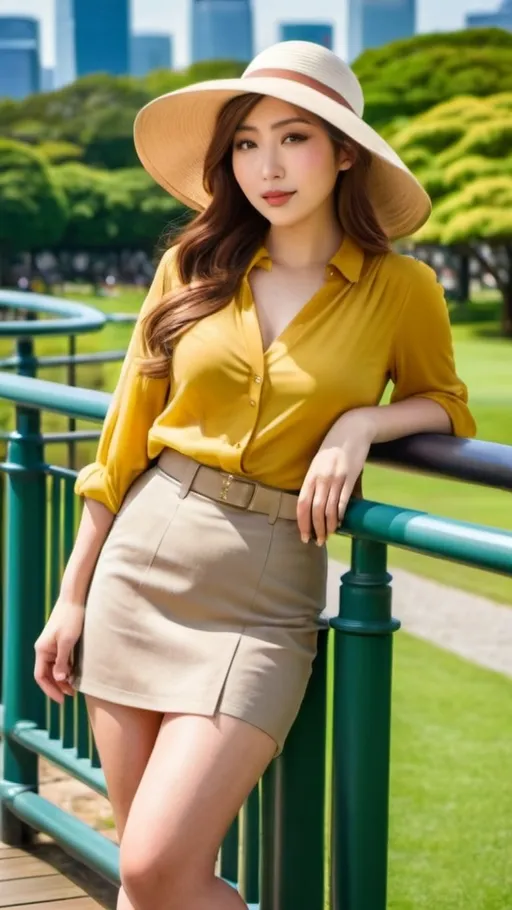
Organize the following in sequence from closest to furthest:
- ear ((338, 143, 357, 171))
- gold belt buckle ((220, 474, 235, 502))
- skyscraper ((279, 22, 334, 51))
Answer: gold belt buckle ((220, 474, 235, 502)) → ear ((338, 143, 357, 171)) → skyscraper ((279, 22, 334, 51))

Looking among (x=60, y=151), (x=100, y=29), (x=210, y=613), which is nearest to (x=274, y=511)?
(x=210, y=613)

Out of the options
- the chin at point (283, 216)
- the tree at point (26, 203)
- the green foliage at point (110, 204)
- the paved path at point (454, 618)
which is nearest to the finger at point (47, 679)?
the chin at point (283, 216)

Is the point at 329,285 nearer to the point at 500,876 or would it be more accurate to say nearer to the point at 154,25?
the point at 500,876

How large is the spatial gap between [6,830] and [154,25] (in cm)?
11810

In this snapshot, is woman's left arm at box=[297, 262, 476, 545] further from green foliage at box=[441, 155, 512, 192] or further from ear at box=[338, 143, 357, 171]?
green foliage at box=[441, 155, 512, 192]

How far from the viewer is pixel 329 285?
198 centimetres

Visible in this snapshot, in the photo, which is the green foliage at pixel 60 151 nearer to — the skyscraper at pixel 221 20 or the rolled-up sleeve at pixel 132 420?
the skyscraper at pixel 221 20

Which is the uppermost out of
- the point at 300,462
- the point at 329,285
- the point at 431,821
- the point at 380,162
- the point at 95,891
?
the point at 380,162

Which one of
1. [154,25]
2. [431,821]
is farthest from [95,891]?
[154,25]

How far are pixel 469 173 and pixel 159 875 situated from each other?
36354mm

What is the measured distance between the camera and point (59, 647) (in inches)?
82.2

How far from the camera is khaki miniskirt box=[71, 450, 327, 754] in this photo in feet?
6.27

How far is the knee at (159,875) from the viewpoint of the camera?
1847mm

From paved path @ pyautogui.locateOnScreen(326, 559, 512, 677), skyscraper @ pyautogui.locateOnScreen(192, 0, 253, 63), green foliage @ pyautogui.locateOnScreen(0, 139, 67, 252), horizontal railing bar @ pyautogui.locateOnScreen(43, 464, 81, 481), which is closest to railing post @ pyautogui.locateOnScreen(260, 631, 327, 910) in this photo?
horizontal railing bar @ pyautogui.locateOnScreen(43, 464, 81, 481)
